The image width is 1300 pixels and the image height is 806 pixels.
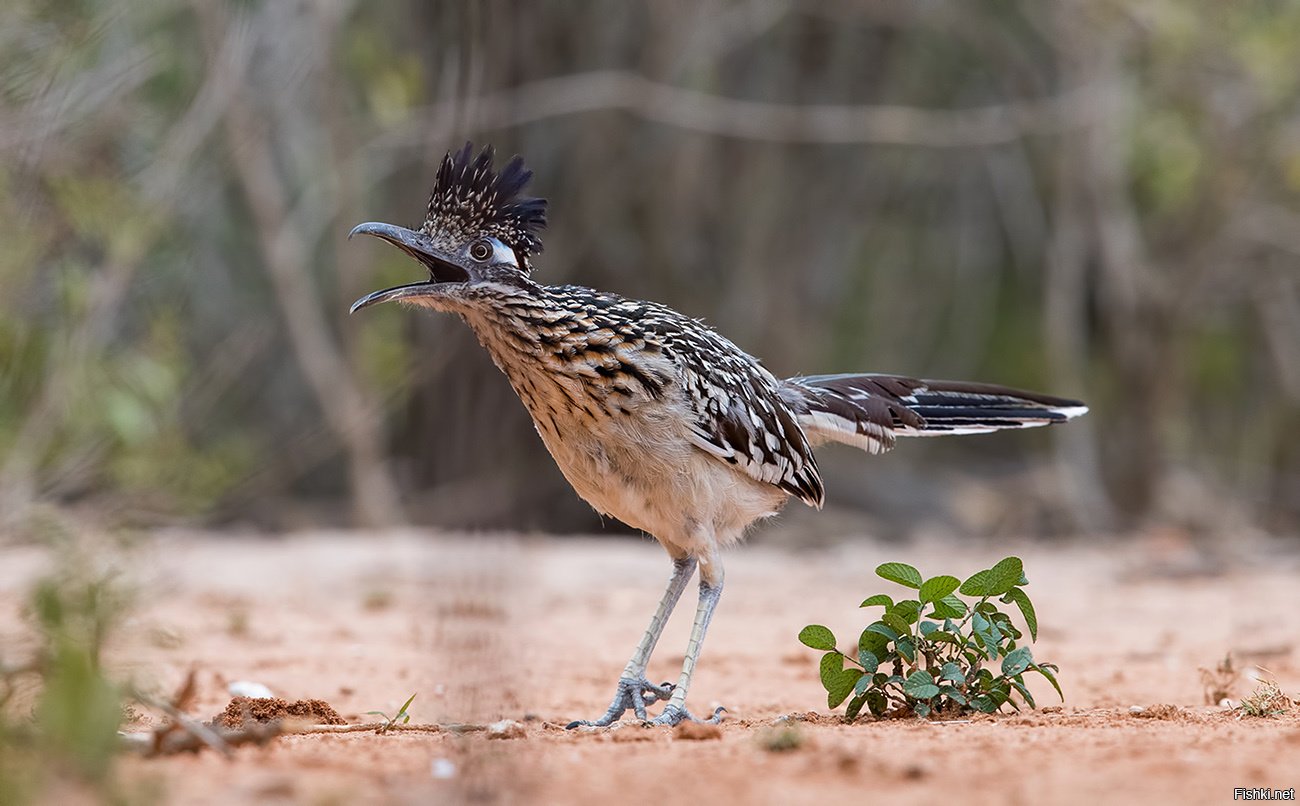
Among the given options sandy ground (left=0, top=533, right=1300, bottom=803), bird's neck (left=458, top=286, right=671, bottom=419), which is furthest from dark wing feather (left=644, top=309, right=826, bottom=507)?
sandy ground (left=0, top=533, right=1300, bottom=803)

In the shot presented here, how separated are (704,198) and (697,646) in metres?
9.47

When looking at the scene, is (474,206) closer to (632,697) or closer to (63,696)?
(632,697)

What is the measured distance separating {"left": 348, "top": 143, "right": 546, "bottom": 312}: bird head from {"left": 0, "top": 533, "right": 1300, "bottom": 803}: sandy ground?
124cm

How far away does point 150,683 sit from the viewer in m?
3.74

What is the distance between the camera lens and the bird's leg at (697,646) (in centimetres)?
463

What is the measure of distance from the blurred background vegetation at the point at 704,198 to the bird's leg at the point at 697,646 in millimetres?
4558

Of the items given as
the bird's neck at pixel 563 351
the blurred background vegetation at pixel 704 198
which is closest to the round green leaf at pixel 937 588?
the bird's neck at pixel 563 351

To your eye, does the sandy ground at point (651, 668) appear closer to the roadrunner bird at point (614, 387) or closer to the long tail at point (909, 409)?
the roadrunner bird at point (614, 387)

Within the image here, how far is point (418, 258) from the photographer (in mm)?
4922

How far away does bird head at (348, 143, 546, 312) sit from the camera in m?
4.84

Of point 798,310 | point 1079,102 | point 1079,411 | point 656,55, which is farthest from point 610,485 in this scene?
point 1079,102

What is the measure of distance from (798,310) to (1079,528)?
11.2ft

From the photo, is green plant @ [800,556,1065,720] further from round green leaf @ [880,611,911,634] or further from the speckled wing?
the speckled wing

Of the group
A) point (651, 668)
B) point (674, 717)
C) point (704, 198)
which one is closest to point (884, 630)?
point (674, 717)
